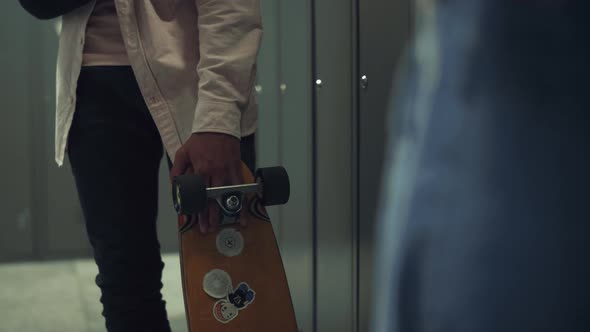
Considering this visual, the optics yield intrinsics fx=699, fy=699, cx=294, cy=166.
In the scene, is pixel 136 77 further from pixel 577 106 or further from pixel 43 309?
pixel 43 309

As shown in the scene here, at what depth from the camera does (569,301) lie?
0.31 metres

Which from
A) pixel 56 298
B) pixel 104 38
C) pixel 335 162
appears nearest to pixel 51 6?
pixel 104 38

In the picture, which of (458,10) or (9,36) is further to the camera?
(9,36)

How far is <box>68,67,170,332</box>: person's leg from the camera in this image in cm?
119

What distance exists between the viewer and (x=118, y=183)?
120cm

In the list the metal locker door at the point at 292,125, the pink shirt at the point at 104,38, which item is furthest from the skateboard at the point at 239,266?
the metal locker door at the point at 292,125

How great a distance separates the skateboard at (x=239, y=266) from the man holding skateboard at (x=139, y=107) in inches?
1.3

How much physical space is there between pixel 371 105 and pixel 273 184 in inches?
34.3

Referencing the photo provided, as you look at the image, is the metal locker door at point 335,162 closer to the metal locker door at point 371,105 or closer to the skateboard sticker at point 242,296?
the metal locker door at point 371,105

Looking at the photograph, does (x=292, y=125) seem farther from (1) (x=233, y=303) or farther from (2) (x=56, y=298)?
(1) (x=233, y=303)

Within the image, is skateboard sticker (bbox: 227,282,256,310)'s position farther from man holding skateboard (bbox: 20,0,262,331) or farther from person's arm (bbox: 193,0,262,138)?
person's arm (bbox: 193,0,262,138)

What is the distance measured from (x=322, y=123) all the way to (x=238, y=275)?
1129 mm

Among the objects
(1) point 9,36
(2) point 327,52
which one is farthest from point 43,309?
(2) point 327,52

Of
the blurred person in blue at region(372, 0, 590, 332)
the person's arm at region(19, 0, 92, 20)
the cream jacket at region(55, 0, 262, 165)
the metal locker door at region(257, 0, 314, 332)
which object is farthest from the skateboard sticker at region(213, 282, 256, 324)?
the metal locker door at region(257, 0, 314, 332)
